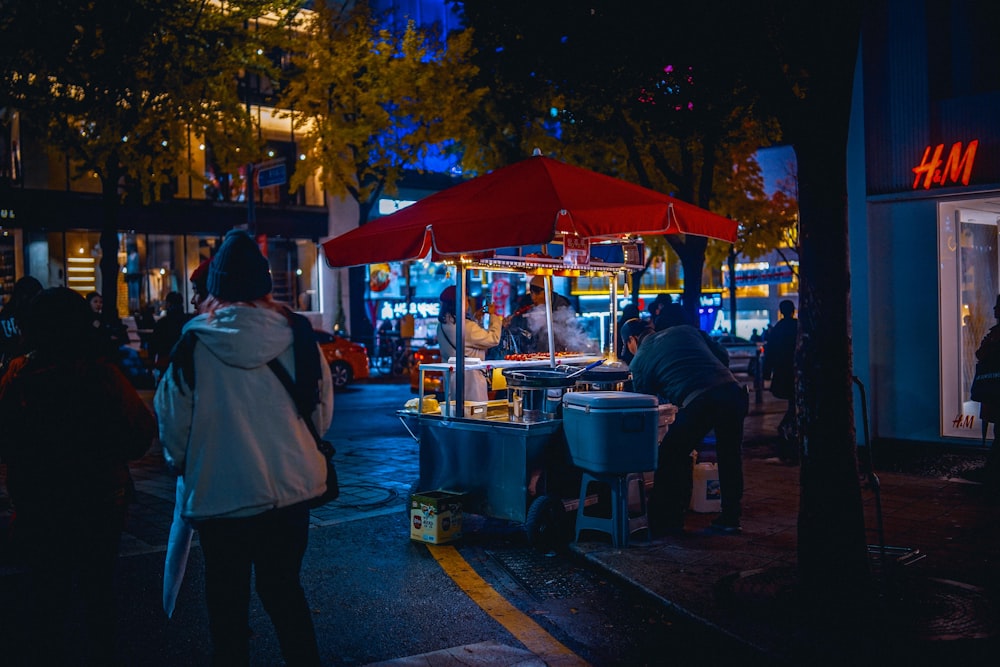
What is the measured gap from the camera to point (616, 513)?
6289 mm

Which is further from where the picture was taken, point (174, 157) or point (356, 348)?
point (356, 348)

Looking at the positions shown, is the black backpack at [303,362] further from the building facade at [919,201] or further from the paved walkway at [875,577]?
the building facade at [919,201]

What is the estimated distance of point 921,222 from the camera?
1047 cm

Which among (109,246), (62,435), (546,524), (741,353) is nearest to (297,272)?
(109,246)

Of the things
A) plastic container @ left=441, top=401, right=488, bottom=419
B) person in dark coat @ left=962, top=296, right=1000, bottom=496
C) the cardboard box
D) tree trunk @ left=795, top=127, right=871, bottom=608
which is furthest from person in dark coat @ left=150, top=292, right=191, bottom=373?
person in dark coat @ left=962, top=296, right=1000, bottom=496

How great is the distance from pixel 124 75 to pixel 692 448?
12580 millimetres

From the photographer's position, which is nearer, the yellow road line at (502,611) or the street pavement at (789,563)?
the street pavement at (789,563)

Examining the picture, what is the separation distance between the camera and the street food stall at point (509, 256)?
645 cm

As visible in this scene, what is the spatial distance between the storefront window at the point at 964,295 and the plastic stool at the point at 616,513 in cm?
574

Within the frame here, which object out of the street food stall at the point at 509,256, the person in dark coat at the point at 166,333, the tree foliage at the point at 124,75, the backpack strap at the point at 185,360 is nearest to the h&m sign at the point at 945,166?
the street food stall at the point at 509,256

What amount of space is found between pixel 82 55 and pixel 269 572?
14069 mm

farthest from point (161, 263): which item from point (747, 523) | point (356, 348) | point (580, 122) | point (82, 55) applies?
point (747, 523)

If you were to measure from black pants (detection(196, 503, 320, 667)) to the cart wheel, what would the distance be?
3214 millimetres

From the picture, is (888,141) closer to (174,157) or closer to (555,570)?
(555,570)
